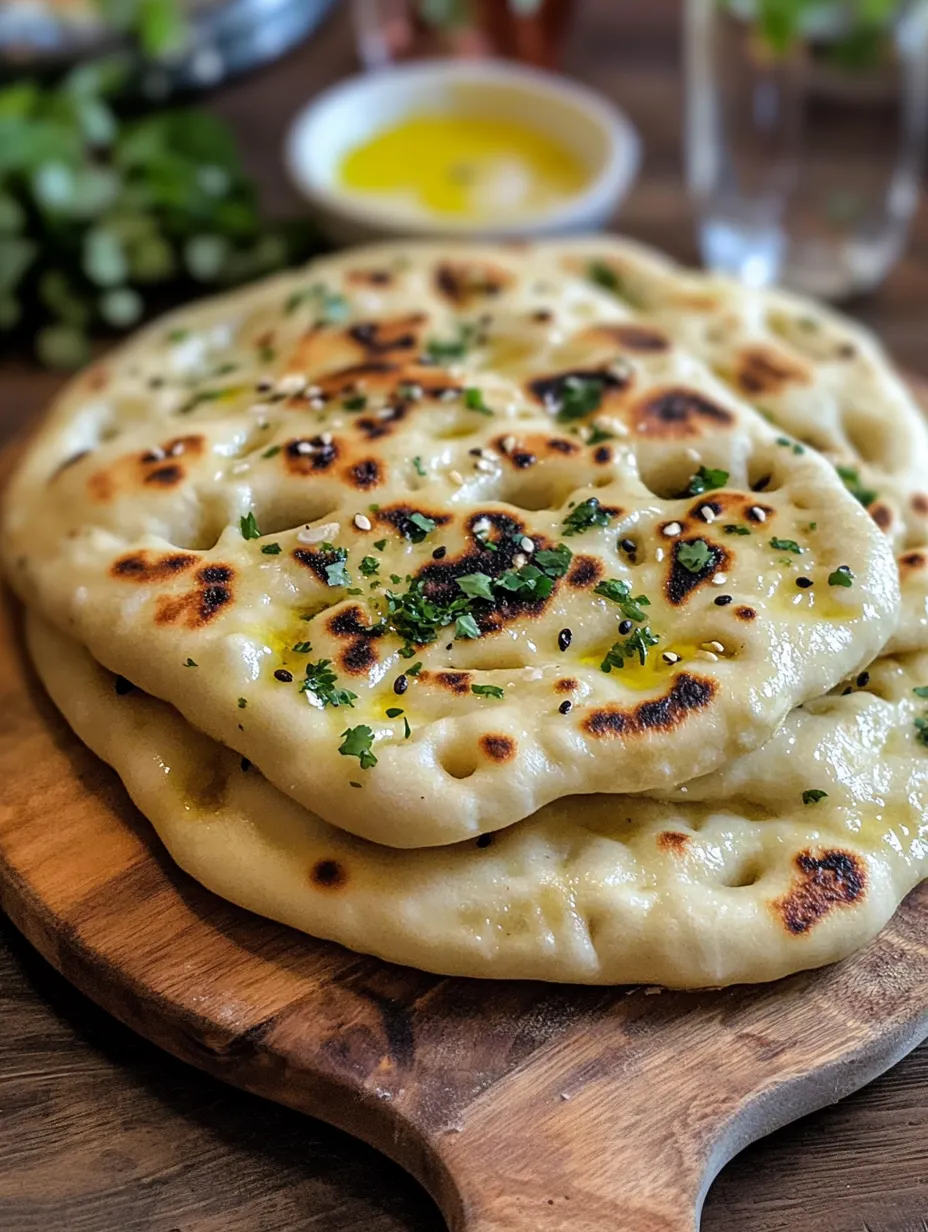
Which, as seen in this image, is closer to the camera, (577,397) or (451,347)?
(577,397)

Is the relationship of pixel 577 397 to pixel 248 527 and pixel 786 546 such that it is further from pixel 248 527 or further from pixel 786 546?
pixel 248 527

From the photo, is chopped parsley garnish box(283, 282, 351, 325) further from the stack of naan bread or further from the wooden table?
the wooden table

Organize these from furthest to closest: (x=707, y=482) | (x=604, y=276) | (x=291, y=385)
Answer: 1. (x=604, y=276)
2. (x=291, y=385)
3. (x=707, y=482)

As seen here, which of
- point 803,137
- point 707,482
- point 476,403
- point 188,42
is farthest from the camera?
point 188,42

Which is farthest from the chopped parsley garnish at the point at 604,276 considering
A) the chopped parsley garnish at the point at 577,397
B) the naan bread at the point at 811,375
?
the chopped parsley garnish at the point at 577,397

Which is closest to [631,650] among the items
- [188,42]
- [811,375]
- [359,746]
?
[359,746]

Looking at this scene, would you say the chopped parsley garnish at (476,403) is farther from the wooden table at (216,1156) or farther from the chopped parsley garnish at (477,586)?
the wooden table at (216,1156)

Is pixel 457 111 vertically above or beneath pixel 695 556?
above
